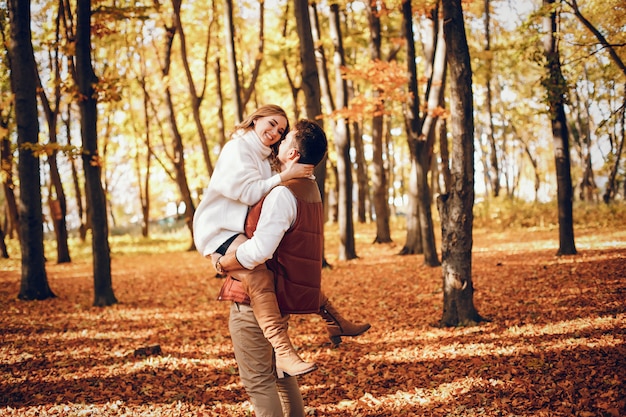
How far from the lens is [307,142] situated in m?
2.97

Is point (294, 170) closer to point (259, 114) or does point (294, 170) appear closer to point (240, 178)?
point (240, 178)

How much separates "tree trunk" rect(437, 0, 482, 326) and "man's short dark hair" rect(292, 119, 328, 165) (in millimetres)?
4112

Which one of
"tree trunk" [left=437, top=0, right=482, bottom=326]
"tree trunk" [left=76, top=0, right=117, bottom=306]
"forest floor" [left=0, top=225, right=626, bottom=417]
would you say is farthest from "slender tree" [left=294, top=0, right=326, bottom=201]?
"tree trunk" [left=437, top=0, right=482, bottom=326]

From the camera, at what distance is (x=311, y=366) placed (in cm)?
276

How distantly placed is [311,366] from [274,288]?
49cm

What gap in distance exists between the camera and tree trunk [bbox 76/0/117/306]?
30.7 ft

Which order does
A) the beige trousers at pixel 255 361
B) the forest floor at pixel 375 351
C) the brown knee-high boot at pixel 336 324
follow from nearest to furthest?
the beige trousers at pixel 255 361
the brown knee-high boot at pixel 336 324
the forest floor at pixel 375 351

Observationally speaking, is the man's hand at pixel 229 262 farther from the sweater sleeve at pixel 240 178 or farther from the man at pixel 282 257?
the sweater sleeve at pixel 240 178

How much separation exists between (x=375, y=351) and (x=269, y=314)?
376 centimetres

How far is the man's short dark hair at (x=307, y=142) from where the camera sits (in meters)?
2.97

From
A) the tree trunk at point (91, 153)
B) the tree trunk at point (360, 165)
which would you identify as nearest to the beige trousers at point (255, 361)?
the tree trunk at point (91, 153)

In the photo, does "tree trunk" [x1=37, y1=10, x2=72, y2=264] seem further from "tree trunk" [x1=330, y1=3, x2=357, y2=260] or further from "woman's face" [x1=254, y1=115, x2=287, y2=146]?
"woman's face" [x1=254, y1=115, x2=287, y2=146]

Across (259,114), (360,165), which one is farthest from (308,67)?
(360,165)

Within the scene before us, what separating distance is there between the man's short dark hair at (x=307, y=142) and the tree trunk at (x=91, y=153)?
7.31 m
